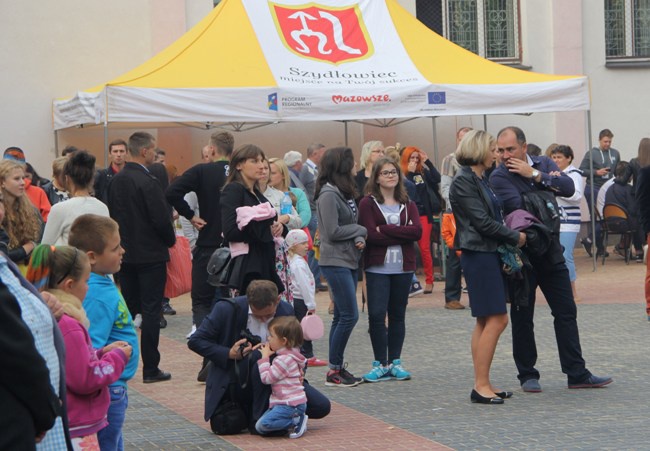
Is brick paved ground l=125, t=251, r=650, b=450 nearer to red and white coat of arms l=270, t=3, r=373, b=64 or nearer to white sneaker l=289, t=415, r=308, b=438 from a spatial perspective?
white sneaker l=289, t=415, r=308, b=438

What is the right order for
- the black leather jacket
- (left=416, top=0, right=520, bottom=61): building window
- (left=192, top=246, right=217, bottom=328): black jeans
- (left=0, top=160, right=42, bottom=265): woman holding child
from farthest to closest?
(left=416, top=0, right=520, bottom=61): building window
(left=192, top=246, right=217, bottom=328): black jeans
the black leather jacket
(left=0, top=160, right=42, bottom=265): woman holding child

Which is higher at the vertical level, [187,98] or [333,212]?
[187,98]

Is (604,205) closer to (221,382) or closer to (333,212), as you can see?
(333,212)

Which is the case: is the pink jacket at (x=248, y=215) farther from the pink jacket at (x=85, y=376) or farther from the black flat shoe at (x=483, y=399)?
the pink jacket at (x=85, y=376)

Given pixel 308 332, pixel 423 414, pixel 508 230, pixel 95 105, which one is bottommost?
pixel 423 414

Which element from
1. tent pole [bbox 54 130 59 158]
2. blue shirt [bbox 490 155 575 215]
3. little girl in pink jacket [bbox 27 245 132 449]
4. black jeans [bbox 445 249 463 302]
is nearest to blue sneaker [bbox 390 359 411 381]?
blue shirt [bbox 490 155 575 215]

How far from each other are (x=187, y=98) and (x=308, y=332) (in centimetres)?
801

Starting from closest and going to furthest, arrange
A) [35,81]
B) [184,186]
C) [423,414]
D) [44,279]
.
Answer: [44,279] → [423,414] → [184,186] → [35,81]

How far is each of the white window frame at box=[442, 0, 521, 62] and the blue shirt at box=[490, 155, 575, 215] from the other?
44.1ft

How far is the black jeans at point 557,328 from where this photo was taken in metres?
8.84

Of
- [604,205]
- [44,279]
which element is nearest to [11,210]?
[44,279]

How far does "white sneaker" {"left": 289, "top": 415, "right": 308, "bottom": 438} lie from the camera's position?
295 inches

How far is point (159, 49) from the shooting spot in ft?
63.7

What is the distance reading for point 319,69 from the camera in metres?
16.5
